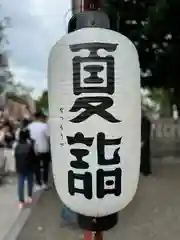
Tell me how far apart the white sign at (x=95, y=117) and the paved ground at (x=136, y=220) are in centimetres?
327

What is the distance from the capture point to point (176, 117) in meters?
20.2

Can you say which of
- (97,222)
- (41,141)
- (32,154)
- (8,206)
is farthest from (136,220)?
(97,222)

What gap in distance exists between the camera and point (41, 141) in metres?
10.0

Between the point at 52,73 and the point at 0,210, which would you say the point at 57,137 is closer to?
the point at 52,73

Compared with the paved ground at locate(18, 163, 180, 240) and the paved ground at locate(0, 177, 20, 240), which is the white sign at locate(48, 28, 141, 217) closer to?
the paved ground at locate(18, 163, 180, 240)

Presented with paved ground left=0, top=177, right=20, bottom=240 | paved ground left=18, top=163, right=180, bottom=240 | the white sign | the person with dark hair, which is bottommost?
paved ground left=0, top=177, right=20, bottom=240

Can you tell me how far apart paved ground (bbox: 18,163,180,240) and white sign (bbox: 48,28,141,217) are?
3.27 metres

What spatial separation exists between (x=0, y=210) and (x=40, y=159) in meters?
1.30

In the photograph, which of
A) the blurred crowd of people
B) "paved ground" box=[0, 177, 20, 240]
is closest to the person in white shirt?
the blurred crowd of people

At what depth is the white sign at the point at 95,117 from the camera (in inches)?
161

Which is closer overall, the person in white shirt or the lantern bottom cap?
the lantern bottom cap

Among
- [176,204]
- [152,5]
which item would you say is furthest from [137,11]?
[176,204]

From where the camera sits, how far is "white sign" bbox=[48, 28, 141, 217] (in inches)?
161

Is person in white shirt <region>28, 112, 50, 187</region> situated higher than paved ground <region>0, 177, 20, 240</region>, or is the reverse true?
person in white shirt <region>28, 112, 50, 187</region>
